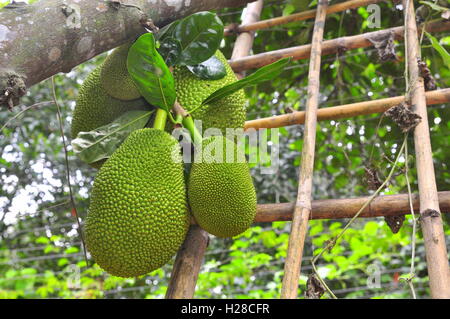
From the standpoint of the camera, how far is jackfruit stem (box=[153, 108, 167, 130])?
84 cm

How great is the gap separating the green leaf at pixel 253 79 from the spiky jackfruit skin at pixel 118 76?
0.13 m

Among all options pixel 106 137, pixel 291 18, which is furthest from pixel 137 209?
pixel 291 18

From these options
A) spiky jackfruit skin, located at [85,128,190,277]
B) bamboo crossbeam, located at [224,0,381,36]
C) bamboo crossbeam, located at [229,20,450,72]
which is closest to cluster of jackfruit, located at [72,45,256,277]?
spiky jackfruit skin, located at [85,128,190,277]

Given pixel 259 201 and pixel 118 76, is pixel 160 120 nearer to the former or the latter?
pixel 118 76

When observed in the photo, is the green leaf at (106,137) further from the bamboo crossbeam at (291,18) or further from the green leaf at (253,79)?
the bamboo crossbeam at (291,18)

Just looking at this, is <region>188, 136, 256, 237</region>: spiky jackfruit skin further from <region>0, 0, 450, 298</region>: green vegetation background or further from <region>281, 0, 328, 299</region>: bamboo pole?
<region>0, 0, 450, 298</region>: green vegetation background

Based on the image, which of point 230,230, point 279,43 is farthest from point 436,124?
point 230,230

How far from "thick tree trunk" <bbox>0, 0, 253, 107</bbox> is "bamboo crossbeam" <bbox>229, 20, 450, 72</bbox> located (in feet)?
1.22

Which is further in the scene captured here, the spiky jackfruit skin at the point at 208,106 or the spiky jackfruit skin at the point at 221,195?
the spiky jackfruit skin at the point at 208,106

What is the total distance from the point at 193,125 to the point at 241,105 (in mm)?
102

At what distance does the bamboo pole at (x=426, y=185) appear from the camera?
62cm

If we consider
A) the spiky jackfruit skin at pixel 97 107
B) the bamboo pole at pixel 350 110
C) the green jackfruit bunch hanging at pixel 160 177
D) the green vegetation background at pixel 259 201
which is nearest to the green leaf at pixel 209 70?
the green jackfruit bunch hanging at pixel 160 177

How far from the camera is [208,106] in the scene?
0.86 m

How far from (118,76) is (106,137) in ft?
0.34
